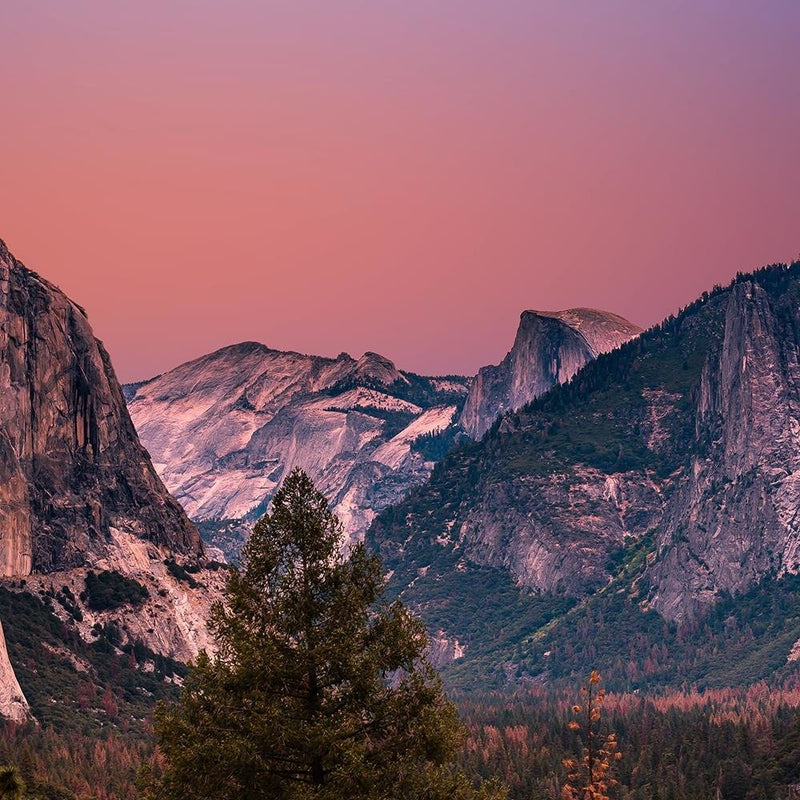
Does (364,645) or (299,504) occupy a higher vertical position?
(299,504)

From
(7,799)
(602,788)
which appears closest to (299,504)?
(602,788)

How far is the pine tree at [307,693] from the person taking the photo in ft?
221

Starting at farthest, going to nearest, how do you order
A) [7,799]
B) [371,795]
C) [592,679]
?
[371,795] < [592,679] < [7,799]

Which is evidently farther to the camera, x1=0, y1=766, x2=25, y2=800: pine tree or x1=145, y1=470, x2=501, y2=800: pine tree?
x1=145, y1=470, x2=501, y2=800: pine tree

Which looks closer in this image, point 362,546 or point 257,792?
point 257,792

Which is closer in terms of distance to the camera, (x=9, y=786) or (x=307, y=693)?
(x=9, y=786)

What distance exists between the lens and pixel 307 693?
2734 inches

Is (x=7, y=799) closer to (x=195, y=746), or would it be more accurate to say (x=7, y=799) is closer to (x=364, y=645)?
(x=195, y=746)

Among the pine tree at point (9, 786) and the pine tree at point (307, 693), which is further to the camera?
the pine tree at point (307, 693)

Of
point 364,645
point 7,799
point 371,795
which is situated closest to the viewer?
point 7,799

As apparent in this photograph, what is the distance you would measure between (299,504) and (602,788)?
792 inches

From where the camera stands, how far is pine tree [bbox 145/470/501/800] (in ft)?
221

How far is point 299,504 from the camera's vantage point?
73.5 metres

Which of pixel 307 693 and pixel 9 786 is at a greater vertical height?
pixel 307 693
